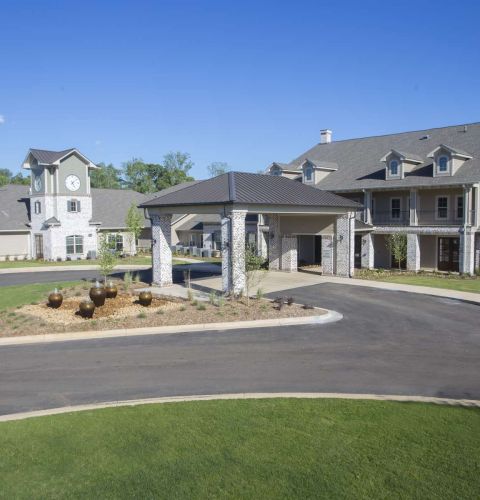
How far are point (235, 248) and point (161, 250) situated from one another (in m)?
5.80

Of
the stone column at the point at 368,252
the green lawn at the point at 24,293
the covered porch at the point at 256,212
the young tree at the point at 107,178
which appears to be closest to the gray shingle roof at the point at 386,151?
the stone column at the point at 368,252

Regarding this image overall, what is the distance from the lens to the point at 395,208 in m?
36.9

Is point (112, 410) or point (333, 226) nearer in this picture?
point (112, 410)

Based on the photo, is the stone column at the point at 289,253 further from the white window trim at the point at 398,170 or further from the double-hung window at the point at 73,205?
the double-hung window at the point at 73,205

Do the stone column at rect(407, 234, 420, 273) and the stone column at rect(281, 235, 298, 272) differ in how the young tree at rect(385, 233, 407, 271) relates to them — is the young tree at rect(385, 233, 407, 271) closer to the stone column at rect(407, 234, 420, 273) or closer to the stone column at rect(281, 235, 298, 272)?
the stone column at rect(407, 234, 420, 273)

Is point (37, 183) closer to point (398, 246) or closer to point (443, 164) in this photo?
point (398, 246)

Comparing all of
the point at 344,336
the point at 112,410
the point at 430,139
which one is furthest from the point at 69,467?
the point at 430,139

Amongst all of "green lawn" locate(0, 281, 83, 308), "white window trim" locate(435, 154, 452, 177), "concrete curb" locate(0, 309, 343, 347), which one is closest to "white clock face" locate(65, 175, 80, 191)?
"green lawn" locate(0, 281, 83, 308)

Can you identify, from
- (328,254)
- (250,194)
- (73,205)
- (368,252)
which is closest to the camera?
(250,194)

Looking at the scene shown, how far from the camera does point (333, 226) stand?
32.2m

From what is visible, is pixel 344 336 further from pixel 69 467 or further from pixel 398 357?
pixel 69 467

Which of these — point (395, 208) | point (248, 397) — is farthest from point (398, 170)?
point (248, 397)

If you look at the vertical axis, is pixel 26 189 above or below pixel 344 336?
above

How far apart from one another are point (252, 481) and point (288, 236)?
92.0 ft
